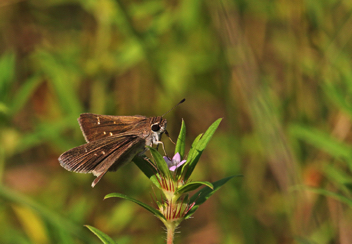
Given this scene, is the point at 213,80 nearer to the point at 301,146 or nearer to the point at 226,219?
the point at 301,146

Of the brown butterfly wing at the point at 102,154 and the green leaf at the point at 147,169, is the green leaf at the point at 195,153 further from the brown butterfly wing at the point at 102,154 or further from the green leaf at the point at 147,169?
the brown butterfly wing at the point at 102,154

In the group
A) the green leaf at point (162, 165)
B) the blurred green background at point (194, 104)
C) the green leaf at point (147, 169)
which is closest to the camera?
the green leaf at point (162, 165)

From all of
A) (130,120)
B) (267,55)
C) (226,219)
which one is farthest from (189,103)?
(130,120)

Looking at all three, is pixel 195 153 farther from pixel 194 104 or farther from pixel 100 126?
pixel 194 104

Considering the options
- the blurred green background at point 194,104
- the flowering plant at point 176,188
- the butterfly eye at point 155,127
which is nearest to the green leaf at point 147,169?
the flowering plant at point 176,188

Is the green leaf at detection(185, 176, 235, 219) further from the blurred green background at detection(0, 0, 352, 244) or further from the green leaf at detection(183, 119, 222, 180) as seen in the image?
the blurred green background at detection(0, 0, 352, 244)

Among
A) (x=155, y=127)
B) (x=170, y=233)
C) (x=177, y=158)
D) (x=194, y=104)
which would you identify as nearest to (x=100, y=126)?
(x=155, y=127)

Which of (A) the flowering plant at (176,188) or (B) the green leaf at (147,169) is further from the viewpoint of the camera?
(B) the green leaf at (147,169)
